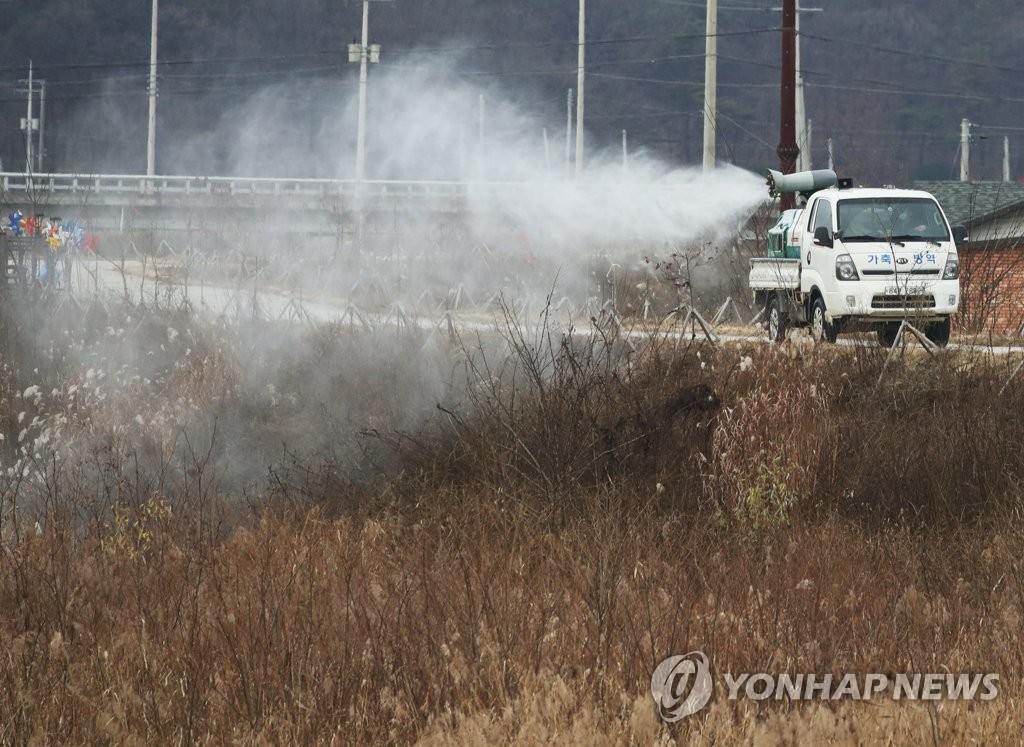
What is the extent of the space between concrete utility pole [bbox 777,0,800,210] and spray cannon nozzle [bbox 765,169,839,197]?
2.15 meters

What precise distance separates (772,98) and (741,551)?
114 metres

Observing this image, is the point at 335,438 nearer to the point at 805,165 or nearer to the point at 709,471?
the point at 709,471

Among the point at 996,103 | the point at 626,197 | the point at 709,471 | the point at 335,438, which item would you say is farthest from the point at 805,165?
the point at 996,103

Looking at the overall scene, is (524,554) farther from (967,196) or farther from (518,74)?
(518,74)

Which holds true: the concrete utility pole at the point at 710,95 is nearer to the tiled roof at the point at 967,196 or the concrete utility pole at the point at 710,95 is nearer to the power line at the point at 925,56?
the tiled roof at the point at 967,196

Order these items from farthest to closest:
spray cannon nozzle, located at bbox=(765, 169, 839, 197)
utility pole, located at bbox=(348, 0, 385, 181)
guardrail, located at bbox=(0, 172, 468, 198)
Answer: utility pole, located at bbox=(348, 0, 385, 181) → guardrail, located at bbox=(0, 172, 468, 198) → spray cannon nozzle, located at bbox=(765, 169, 839, 197)

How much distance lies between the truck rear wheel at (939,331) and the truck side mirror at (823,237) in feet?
4.90

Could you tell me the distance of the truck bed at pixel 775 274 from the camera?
1880 centimetres

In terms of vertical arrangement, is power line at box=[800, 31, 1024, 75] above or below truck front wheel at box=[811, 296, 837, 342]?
above

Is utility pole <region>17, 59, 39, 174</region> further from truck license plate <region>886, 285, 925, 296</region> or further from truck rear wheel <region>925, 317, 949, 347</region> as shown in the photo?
truck rear wheel <region>925, 317, 949, 347</region>

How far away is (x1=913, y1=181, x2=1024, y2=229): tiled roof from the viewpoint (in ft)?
94.9

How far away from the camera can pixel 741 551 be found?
9.77 m

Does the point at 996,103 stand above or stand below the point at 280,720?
above

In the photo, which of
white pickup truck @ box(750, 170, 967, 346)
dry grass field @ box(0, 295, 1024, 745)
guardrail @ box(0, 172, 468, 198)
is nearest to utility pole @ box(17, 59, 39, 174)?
guardrail @ box(0, 172, 468, 198)
